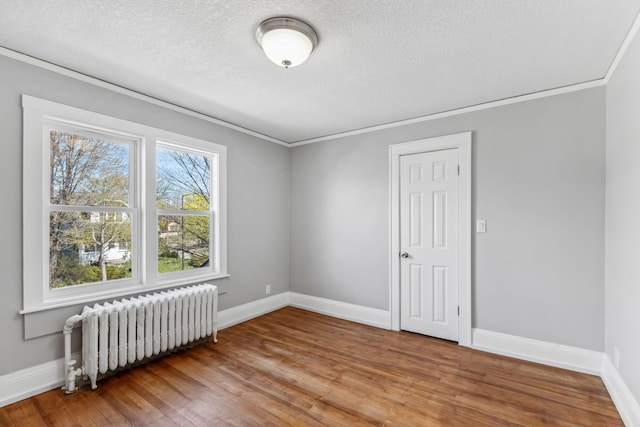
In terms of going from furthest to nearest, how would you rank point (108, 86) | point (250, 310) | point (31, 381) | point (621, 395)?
point (250, 310), point (108, 86), point (31, 381), point (621, 395)

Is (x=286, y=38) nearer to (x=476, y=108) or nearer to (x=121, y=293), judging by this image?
(x=476, y=108)

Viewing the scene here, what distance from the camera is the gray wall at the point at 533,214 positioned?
2.61 m

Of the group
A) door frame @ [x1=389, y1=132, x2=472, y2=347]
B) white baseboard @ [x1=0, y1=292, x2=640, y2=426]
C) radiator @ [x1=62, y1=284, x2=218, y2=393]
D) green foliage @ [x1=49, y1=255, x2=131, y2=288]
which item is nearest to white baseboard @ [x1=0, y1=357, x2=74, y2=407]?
white baseboard @ [x1=0, y1=292, x2=640, y2=426]

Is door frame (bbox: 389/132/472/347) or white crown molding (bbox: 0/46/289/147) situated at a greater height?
white crown molding (bbox: 0/46/289/147)

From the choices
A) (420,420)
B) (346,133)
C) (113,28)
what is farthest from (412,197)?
(113,28)

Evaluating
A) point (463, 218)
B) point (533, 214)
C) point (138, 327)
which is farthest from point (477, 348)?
point (138, 327)

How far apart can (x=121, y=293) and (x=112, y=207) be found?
31.6 inches

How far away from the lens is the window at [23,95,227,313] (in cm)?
230

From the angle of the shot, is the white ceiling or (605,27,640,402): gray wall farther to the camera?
(605,27,640,402): gray wall

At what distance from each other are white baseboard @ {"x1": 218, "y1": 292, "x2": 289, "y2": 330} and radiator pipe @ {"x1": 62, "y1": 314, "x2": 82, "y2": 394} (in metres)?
1.46

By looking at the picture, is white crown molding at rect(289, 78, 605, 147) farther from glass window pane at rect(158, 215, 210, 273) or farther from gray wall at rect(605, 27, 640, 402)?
glass window pane at rect(158, 215, 210, 273)

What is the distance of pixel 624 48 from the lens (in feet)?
6.72

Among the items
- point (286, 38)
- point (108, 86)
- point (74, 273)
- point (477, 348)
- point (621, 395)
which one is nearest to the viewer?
point (286, 38)

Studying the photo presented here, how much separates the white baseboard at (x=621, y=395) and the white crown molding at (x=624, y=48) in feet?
7.52
